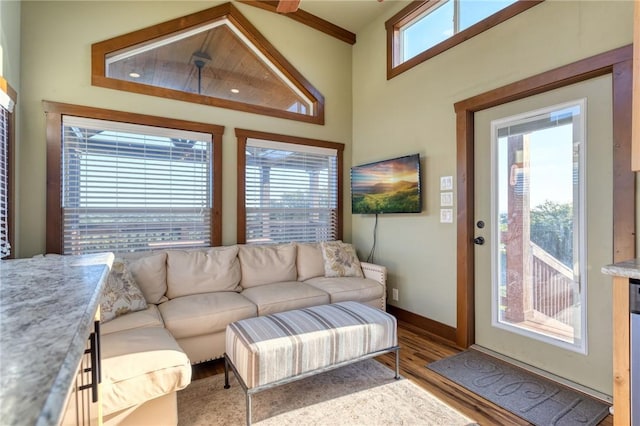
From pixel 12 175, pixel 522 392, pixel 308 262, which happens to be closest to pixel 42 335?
pixel 522 392

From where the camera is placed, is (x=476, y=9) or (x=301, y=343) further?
(x=476, y=9)

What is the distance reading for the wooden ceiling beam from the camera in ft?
11.4

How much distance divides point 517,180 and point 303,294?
2.00m

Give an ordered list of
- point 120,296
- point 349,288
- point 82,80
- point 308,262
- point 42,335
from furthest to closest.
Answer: point 308,262, point 349,288, point 82,80, point 120,296, point 42,335

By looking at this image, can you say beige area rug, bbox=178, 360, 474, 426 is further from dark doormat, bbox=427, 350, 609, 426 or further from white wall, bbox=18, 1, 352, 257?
white wall, bbox=18, 1, 352, 257

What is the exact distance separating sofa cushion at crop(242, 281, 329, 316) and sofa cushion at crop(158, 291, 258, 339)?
0.09 meters

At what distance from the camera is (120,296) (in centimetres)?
218

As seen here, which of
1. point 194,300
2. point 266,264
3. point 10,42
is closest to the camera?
point 10,42

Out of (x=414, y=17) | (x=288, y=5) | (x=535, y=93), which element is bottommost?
(x=535, y=93)

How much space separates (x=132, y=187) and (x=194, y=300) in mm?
1250

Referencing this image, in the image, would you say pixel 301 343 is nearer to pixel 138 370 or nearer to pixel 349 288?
pixel 138 370

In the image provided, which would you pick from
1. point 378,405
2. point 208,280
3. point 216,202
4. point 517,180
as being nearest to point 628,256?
point 517,180

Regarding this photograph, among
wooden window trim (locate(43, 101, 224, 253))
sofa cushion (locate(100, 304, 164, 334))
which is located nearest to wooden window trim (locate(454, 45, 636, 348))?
sofa cushion (locate(100, 304, 164, 334))

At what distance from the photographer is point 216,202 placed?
10.6ft
